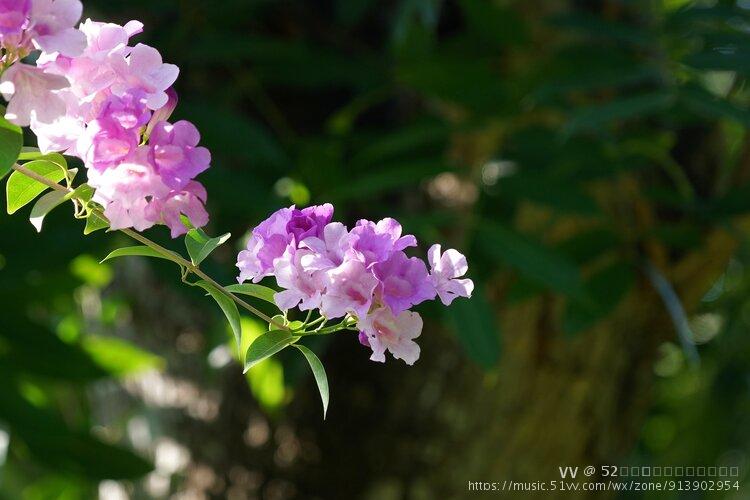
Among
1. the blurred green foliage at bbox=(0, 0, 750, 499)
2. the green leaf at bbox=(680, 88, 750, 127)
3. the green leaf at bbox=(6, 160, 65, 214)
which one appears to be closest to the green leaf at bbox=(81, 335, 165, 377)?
the blurred green foliage at bbox=(0, 0, 750, 499)

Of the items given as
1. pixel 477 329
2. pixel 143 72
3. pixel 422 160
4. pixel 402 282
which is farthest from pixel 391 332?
pixel 422 160

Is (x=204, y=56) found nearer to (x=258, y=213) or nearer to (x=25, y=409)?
(x=258, y=213)

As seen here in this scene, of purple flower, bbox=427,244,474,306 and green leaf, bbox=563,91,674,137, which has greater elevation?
green leaf, bbox=563,91,674,137

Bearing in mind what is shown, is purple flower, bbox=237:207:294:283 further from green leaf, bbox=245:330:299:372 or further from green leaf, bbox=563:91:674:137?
green leaf, bbox=563:91:674:137

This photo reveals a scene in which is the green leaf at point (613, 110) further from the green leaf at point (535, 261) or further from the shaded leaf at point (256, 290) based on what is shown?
the shaded leaf at point (256, 290)

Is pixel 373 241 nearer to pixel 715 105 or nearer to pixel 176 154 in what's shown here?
pixel 176 154

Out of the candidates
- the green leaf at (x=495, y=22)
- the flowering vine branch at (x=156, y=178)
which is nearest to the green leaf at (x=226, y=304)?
the flowering vine branch at (x=156, y=178)

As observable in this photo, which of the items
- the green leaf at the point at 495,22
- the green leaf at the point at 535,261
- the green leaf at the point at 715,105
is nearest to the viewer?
the green leaf at the point at 715,105
